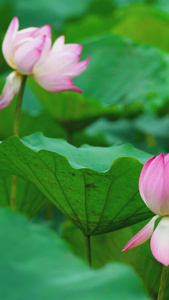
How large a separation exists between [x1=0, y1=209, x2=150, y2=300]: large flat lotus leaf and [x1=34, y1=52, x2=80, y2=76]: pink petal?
1.63 ft

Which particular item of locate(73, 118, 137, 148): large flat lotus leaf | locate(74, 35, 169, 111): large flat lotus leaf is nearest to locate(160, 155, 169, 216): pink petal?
locate(74, 35, 169, 111): large flat lotus leaf

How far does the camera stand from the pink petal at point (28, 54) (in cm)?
119

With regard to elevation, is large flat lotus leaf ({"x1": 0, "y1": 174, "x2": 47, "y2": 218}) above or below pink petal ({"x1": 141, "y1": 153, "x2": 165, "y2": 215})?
below

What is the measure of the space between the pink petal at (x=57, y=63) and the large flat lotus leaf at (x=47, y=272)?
19.5 inches

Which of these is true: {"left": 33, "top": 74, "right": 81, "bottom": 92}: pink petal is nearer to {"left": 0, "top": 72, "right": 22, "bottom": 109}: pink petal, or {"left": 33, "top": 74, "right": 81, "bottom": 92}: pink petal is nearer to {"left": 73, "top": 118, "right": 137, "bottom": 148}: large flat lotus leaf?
{"left": 0, "top": 72, "right": 22, "bottom": 109}: pink petal

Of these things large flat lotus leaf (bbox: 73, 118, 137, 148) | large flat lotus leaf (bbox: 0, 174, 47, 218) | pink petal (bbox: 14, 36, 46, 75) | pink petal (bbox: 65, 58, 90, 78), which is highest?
pink petal (bbox: 14, 36, 46, 75)

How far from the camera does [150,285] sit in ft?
3.84

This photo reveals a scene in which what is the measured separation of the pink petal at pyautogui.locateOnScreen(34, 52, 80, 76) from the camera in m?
1.21

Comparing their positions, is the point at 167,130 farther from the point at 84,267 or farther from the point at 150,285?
the point at 84,267

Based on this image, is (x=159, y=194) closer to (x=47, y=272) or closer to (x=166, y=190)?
(x=166, y=190)

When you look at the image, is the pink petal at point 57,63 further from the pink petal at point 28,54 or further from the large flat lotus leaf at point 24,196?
the large flat lotus leaf at point 24,196

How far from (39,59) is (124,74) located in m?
0.82

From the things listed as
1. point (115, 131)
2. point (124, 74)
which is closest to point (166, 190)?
point (124, 74)

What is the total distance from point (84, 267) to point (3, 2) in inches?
94.9
